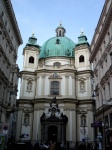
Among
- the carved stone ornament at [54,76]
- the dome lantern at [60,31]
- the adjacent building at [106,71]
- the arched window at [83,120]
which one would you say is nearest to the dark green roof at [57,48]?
the dome lantern at [60,31]

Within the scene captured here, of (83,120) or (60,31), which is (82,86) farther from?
(60,31)

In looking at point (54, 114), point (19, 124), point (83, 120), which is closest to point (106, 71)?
point (54, 114)

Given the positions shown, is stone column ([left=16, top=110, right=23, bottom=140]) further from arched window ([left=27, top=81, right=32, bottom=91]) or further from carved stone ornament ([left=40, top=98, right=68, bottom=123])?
arched window ([left=27, top=81, right=32, bottom=91])

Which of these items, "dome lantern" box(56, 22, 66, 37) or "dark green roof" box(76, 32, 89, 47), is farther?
"dome lantern" box(56, 22, 66, 37)

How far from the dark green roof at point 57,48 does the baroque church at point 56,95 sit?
300 mm

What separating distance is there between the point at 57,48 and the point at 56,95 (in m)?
16.3

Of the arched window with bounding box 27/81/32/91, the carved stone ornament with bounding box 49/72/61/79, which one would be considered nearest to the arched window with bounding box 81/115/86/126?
the carved stone ornament with bounding box 49/72/61/79

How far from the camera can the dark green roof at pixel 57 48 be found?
6056 cm

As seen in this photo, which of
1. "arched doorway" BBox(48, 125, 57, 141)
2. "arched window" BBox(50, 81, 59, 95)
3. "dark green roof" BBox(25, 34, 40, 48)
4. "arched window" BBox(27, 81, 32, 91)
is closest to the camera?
"arched doorway" BBox(48, 125, 57, 141)

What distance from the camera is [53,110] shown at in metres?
48.1

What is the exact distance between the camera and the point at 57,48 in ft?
201

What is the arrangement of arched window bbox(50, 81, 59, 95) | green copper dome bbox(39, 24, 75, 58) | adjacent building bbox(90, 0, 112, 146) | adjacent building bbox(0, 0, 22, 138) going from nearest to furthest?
adjacent building bbox(90, 0, 112, 146), adjacent building bbox(0, 0, 22, 138), arched window bbox(50, 81, 59, 95), green copper dome bbox(39, 24, 75, 58)

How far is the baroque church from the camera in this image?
47219 mm

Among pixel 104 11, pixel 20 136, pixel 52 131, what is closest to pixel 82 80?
pixel 52 131
